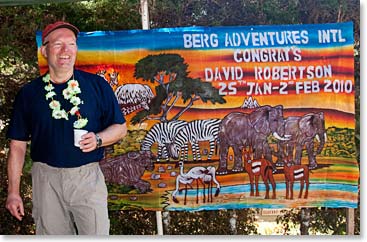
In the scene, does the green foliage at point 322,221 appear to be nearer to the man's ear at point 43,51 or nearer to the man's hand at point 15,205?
the man's hand at point 15,205

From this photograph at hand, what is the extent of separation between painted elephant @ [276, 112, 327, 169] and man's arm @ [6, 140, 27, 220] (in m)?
1.62

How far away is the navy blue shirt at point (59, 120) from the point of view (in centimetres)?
348

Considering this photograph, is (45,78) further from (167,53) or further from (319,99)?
(319,99)

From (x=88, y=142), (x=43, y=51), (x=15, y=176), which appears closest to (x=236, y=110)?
(x=88, y=142)

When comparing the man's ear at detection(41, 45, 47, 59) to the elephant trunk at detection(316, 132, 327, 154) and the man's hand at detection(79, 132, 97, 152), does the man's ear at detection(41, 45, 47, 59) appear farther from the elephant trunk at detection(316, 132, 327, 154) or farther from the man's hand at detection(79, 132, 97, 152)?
the elephant trunk at detection(316, 132, 327, 154)

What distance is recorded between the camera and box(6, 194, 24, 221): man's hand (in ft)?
12.2

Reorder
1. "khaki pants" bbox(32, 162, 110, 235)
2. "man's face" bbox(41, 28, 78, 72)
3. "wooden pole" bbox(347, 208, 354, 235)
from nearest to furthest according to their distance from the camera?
"khaki pants" bbox(32, 162, 110, 235), "man's face" bbox(41, 28, 78, 72), "wooden pole" bbox(347, 208, 354, 235)

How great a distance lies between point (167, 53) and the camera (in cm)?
361

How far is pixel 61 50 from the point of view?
11.7ft

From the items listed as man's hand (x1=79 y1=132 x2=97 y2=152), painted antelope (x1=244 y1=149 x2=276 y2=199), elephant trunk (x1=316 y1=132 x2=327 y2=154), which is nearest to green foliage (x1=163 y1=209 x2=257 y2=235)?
painted antelope (x1=244 y1=149 x2=276 y2=199)

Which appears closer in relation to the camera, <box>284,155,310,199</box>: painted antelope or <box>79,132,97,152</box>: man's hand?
<box>79,132,97,152</box>: man's hand

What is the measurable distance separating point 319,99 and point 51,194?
1733 mm

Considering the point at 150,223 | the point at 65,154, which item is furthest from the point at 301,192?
the point at 65,154

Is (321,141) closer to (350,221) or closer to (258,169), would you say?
(258,169)
